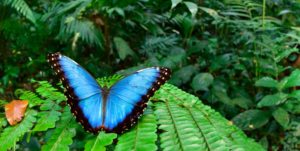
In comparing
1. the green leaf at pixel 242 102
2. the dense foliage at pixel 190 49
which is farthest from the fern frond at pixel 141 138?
the green leaf at pixel 242 102

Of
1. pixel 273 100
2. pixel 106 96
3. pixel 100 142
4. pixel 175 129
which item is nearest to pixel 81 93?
pixel 106 96

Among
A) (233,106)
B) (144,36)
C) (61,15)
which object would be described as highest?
(61,15)

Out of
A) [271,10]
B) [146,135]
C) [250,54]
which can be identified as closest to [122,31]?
[250,54]

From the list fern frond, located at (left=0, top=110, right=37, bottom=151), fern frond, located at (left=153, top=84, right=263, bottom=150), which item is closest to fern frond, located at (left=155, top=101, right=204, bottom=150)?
fern frond, located at (left=153, top=84, right=263, bottom=150)

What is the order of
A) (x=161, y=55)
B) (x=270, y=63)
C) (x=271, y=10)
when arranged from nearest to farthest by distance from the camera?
(x=270, y=63), (x=161, y=55), (x=271, y=10)

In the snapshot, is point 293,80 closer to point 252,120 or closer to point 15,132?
point 252,120

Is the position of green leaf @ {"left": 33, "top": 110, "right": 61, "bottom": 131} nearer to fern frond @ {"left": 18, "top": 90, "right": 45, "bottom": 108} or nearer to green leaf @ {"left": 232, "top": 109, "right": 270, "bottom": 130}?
fern frond @ {"left": 18, "top": 90, "right": 45, "bottom": 108}

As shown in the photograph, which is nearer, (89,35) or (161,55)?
(89,35)

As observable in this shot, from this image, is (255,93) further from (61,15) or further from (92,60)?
(61,15)
